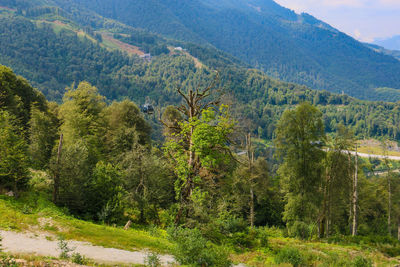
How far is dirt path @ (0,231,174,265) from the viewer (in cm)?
1585

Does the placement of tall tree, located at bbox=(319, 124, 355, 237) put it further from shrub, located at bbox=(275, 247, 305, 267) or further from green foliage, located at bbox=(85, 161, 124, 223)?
green foliage, located at bbox=(85, 161, 124, 223)

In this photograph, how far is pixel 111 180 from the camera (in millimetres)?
27594

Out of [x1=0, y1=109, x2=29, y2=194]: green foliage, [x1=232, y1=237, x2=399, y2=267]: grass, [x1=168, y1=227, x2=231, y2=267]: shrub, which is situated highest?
[x1=0, y1=109, x2=29, y2=194]: green foliage

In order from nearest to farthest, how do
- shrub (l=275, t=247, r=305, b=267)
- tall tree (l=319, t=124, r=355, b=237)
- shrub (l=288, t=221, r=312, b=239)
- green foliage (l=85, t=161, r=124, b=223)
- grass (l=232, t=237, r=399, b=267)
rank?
shrub (l=275, t=247, r=305, b=267)
grass (l=232, t=237, r=399, b=267)
green foliage (l=85, t=161, r=124, b=223)
shrub (l=288, t=221, r=312, b=239)
tall tree (l=319, t=124, r=355, b=237)

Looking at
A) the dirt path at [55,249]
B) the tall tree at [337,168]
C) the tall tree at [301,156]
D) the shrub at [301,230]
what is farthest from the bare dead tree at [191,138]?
the tall tree at [337,168]

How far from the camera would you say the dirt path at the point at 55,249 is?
624 inches

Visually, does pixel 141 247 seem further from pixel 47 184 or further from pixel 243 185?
pixel 243 185

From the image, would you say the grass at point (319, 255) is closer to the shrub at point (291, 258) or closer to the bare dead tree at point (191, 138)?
the shrub at point (291, 258)

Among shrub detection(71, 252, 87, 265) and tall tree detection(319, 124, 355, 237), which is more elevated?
tall tree detection(319, 124, 355, 237)

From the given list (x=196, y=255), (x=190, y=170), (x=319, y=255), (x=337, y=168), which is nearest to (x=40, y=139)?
(x=190, y=170)

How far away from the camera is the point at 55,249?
53.4ft

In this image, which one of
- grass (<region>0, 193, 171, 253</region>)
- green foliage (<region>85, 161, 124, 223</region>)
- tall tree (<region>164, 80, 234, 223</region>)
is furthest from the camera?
green foliage (<region>85, 161, 124, 223</region>)

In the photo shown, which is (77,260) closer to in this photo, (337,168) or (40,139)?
(337,168)

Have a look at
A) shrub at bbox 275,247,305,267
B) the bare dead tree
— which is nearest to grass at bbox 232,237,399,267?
shrub at bbox 275,247,305,267
